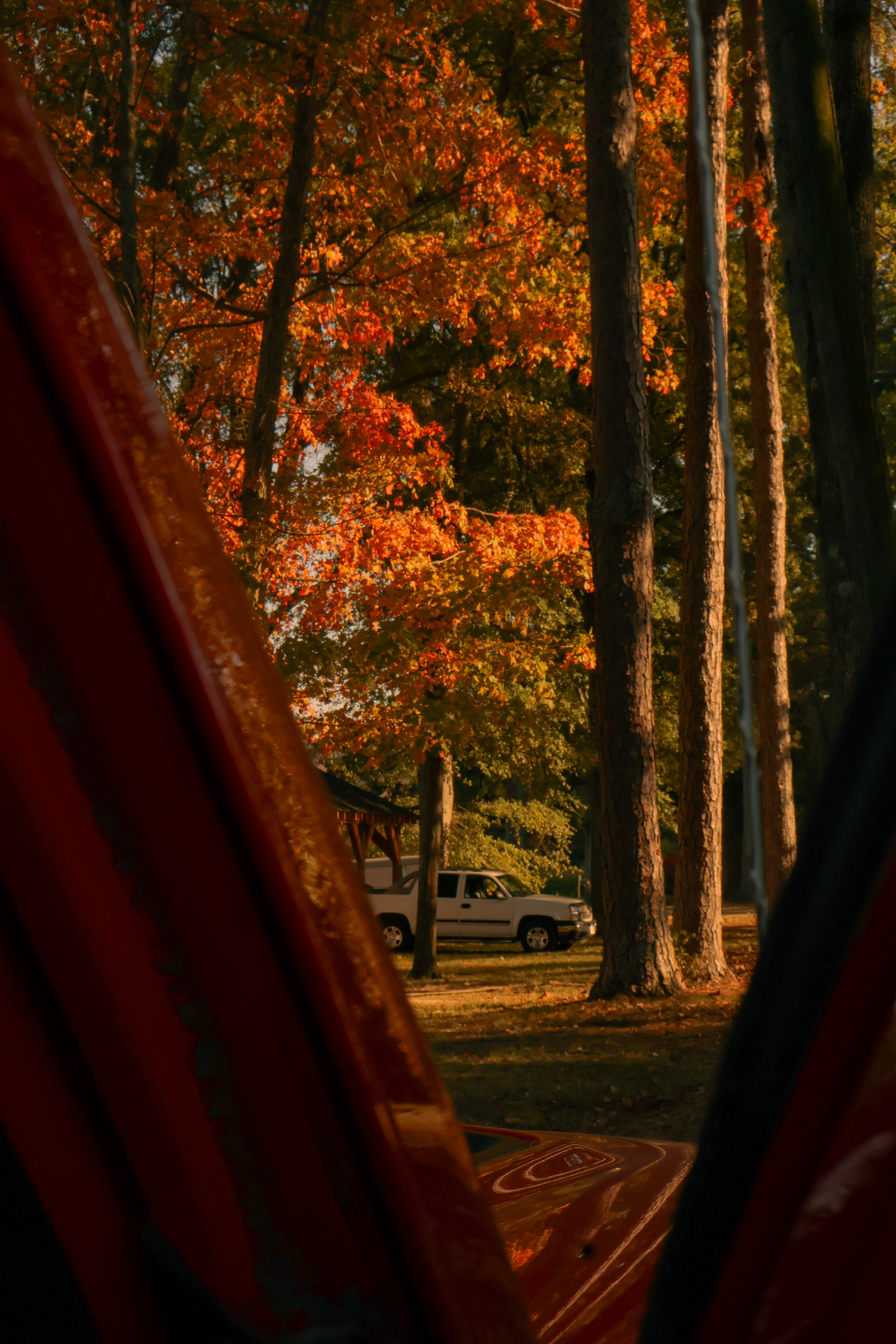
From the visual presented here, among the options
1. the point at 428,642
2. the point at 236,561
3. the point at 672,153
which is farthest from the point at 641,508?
the point at 672,153

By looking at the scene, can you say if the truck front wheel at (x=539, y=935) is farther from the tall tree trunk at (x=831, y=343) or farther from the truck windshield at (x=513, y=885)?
the tall tree trunk at (x=831, y=343)

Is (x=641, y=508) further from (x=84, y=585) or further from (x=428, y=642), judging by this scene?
(x=84, y=585)

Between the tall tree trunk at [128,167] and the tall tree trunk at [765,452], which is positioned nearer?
the tall tree trunk at [128,167]

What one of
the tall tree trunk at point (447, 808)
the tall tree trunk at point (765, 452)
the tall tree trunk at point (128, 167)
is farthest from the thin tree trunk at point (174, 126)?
the tall tree trunk at point (447, 808)

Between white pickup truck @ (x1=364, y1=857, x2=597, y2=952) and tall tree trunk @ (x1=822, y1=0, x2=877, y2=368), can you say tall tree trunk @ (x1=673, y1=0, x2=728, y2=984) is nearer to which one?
tall tree trunk @ (x1=822, y1=0, x2=877, y2=368)

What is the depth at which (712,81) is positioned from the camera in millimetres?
13047

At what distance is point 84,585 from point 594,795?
72.4 feet

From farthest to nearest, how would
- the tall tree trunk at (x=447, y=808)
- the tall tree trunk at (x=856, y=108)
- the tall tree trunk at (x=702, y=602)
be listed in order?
the tall tree trunk at (x=447, y=808), the tall tree trunk at (x=702, y=602), the tall tree trunk at (x=856, y=108)

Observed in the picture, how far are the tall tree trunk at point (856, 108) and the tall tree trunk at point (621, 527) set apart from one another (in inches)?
136

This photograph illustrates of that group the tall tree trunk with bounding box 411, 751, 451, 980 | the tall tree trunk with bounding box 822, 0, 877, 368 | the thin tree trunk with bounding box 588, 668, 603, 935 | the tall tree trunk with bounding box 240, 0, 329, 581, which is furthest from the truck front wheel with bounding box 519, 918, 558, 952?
the tall tree trunk with bounding box 822, 0, 877, 368

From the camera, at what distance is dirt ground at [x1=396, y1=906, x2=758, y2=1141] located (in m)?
6.90

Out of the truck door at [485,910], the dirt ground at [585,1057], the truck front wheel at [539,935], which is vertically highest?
the dirt ground at [585,1057]

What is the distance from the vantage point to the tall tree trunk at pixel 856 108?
675 cm

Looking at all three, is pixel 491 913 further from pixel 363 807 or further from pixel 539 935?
pixel 363 807
